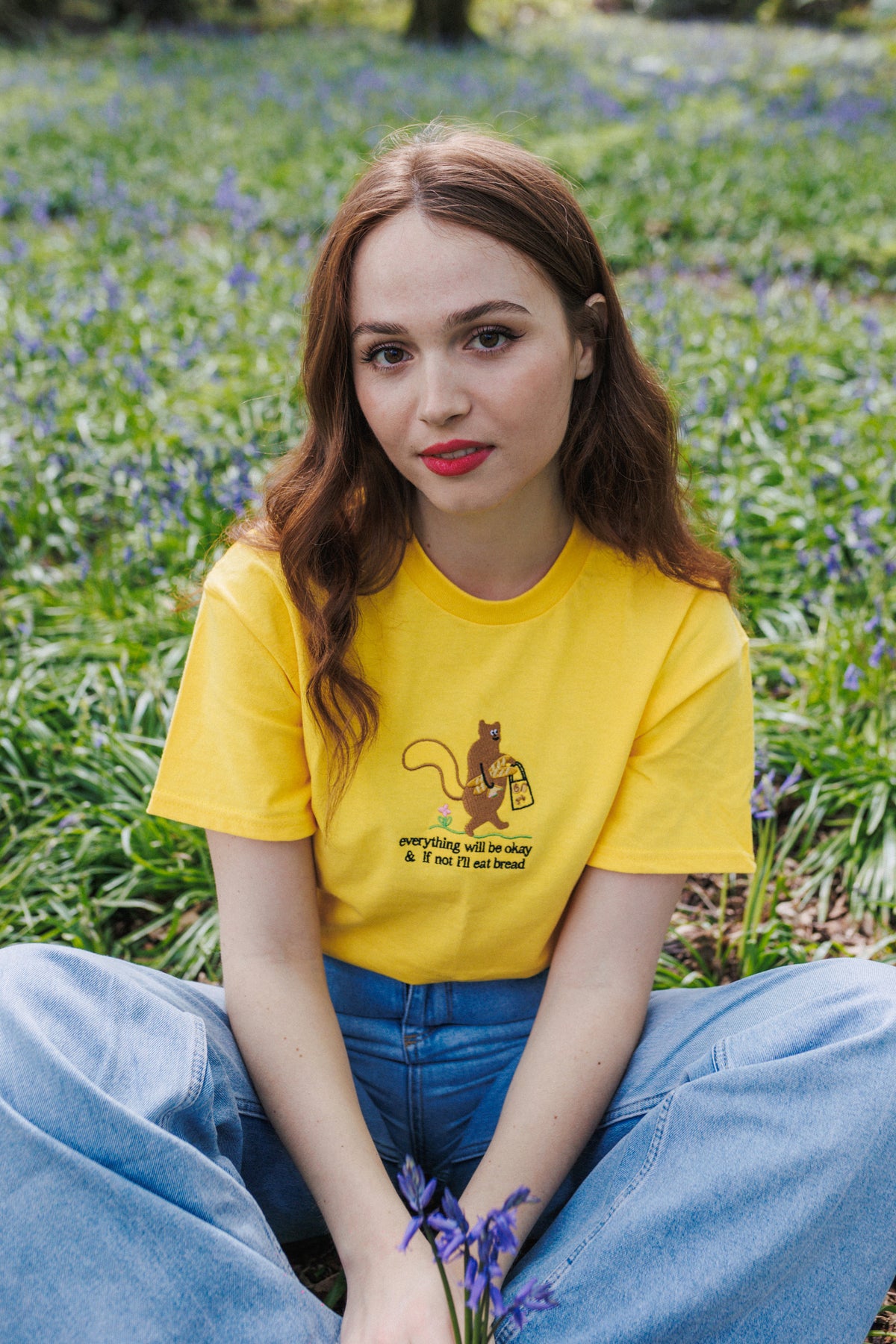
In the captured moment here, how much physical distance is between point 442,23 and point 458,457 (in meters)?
16.2

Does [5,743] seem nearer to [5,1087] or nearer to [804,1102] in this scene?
[5,1087]

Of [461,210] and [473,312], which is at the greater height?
[461,210]

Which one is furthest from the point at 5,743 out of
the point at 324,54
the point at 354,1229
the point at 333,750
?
the point at 324,54

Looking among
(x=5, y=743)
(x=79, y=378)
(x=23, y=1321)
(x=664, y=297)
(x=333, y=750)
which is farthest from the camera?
(x=664, y=297)

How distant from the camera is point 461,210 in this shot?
1.50 m

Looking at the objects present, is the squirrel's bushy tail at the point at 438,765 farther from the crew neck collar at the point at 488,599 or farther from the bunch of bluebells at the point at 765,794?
the bunch of bluebells at the point at 765,794

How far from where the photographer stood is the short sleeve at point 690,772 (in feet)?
5.55

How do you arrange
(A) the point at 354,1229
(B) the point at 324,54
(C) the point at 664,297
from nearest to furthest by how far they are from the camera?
(A) the point at 354,1229 < (C) the point at 664,297 < (B) the point at 324,54

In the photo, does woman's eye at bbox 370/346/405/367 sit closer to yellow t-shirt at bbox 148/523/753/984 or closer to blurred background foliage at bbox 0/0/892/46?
yellow t-shirt at bbox 148/523/753/984

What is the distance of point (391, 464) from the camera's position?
70.5 inches

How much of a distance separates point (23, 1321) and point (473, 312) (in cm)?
138

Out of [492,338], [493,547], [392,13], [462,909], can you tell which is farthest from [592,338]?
[392,13]

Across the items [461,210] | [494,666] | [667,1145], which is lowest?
[667,1145]

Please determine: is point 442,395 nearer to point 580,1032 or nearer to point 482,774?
point 482,774
